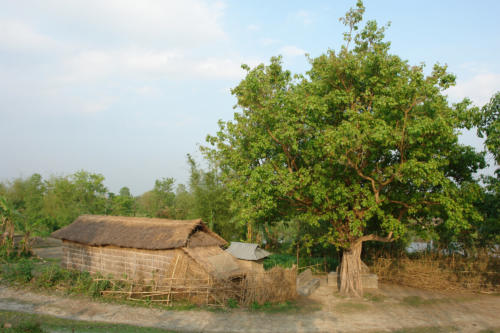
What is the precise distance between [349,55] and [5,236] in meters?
23.1

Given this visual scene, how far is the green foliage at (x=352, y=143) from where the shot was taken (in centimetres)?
1144

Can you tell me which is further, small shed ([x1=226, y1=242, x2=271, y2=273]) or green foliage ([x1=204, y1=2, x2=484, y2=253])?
small shed ([x1=226, y1=242, x2=271, y2=273])

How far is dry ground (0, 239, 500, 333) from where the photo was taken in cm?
1030

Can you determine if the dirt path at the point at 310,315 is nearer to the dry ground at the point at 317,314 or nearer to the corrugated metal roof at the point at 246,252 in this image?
the dry ground at the point at 317,314

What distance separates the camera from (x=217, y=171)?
28.6 metres

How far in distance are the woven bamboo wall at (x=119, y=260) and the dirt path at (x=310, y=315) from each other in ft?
8.06

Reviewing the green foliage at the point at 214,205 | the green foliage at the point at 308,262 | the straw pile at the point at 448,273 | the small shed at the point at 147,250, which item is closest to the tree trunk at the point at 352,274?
the straw pile at the point at 448,273

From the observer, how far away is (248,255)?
19.5m

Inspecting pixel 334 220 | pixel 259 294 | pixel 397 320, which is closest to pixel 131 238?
pixel 259 294

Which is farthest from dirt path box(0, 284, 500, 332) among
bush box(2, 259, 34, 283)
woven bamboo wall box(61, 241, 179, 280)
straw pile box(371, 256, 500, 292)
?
woven bamboo wall box(61, 241, 179, 280)

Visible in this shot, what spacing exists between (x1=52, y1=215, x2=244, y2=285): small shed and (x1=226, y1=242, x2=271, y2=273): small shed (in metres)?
3.77

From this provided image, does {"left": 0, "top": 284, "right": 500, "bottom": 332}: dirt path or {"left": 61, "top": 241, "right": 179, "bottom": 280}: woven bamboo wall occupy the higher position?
{"left": 61, "top": 241, "right": 179, "bottom": 280}: woven bamboo wall

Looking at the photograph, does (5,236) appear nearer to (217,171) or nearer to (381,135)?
(217,171)

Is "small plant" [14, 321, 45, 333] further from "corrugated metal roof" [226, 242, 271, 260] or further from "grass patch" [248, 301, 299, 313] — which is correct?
"corrugated metal roof" [226, 242, 271, 260]
